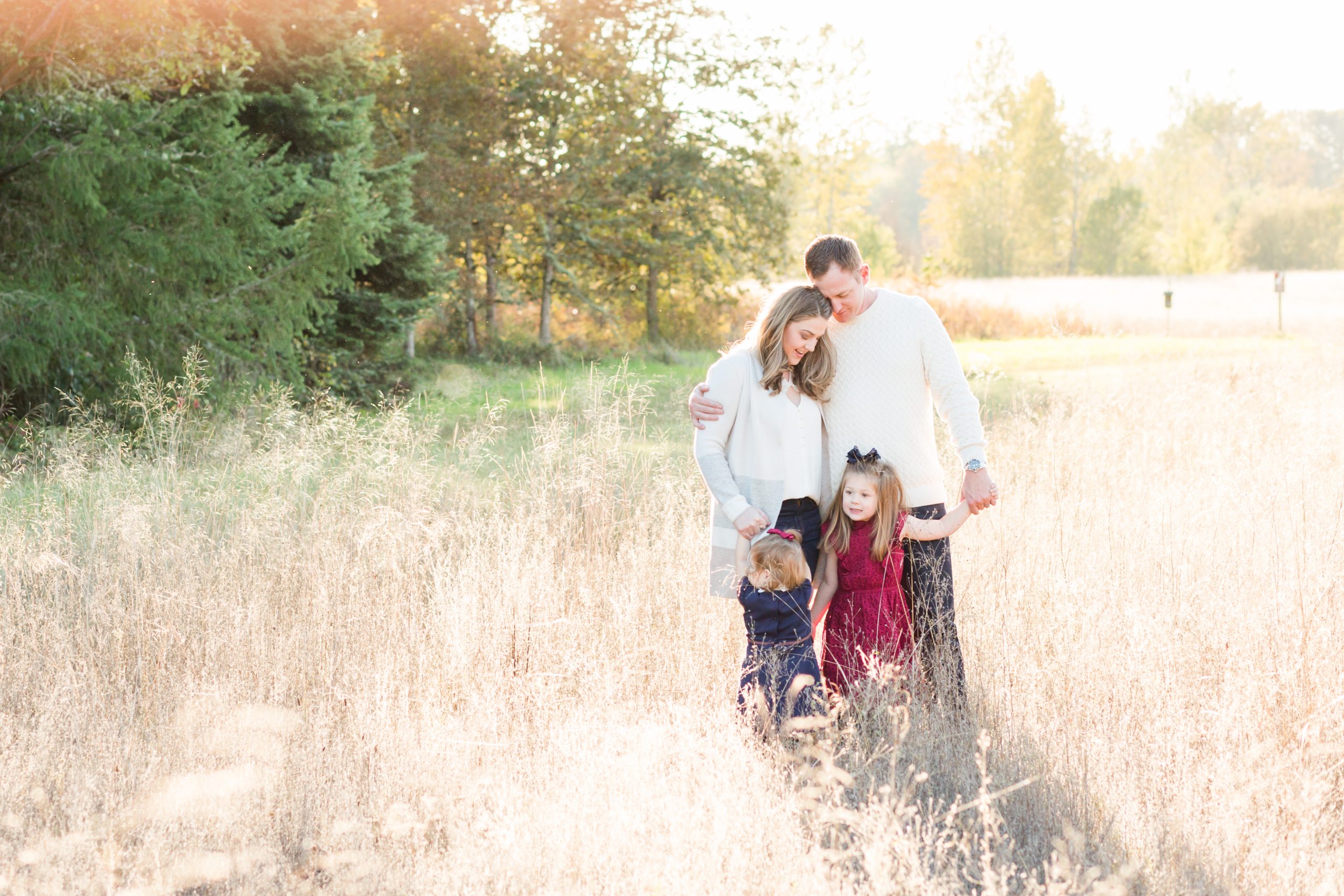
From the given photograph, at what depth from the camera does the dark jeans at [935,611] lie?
12.8ft

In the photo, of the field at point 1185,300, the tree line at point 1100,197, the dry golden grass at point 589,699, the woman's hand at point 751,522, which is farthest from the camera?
the tree line at point 1100,197

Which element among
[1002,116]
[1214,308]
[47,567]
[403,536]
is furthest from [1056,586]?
[1002,116]

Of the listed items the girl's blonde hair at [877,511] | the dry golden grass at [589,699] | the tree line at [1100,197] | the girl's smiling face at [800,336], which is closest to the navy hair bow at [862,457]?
the girl's blonde hair at [877,511]

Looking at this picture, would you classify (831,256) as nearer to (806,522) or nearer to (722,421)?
(722,421)

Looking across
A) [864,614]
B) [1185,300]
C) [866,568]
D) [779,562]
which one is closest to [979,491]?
[866,568]

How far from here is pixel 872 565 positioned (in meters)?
3.85

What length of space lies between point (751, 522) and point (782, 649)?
47cm

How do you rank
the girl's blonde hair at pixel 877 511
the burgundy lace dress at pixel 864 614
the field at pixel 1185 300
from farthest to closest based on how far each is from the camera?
the field at pixel 1185 300
the burgundy lace dress at pixel 864 614
the girl's blonde hair at pixel 877 511

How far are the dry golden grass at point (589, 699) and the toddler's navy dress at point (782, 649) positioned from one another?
0.46ft

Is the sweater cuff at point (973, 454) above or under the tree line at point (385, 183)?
under

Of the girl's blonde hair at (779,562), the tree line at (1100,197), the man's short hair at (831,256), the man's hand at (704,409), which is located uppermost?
the tree line at (1100,197)

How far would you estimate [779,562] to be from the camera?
11.6 ft

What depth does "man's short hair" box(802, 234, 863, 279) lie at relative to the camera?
12.0ft

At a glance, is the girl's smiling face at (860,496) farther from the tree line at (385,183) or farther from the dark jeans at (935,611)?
the tree line at (385,183)
